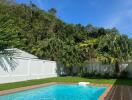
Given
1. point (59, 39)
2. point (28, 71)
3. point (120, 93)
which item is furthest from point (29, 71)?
point (120, 93)

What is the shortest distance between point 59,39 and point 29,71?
9.19 m

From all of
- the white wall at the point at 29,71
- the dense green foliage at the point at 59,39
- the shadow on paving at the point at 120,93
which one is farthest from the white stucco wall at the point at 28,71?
the shadow on paving at the point at 120,93

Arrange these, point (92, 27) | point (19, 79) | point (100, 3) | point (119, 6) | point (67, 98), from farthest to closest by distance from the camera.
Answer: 1. point (92, 27)
2. point (100, 3)
3. point (119, 6)
4. point (19, 79)
5. point (67, 98)

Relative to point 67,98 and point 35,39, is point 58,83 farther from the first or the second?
point 35,39

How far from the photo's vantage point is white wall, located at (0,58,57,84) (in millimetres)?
16544

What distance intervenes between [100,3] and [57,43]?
713cm

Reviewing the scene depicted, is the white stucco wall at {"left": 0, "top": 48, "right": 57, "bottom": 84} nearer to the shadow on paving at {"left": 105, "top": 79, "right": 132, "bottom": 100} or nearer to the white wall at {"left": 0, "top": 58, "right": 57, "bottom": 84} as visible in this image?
the white wall at {"left": 0, "top": 58, "right": 57, "bottom": 84}

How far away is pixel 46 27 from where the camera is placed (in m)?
36.2

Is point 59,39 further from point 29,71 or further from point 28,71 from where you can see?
point 28,71

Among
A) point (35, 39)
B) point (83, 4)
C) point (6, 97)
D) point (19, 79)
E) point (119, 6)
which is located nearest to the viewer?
point (6, 97)

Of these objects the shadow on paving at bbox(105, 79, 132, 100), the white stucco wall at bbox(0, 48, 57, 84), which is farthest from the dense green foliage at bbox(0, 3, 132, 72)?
the shadow on paving at bbox(105, 79, 132, 100)

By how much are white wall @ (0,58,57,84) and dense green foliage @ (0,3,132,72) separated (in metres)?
1.58

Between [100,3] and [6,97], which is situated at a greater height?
[100,3]

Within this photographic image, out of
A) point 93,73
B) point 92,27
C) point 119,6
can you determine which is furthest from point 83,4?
point 92,27
